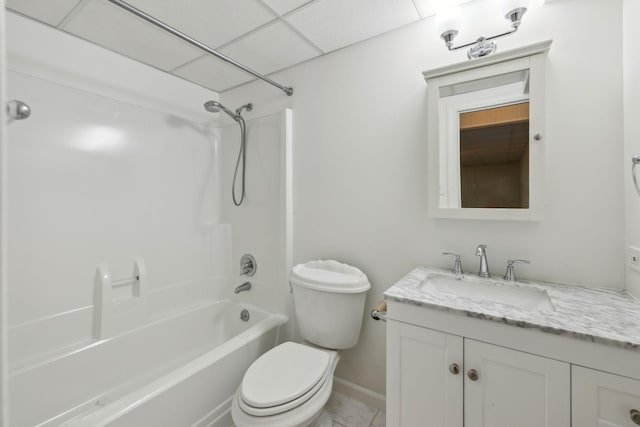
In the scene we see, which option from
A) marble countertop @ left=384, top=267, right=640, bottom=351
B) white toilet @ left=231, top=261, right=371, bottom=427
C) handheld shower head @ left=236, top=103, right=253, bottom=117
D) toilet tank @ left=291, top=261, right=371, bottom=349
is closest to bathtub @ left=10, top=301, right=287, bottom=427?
white toilet @ left=231, top=261, right=371, bottom=427

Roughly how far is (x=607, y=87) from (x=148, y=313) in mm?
2717

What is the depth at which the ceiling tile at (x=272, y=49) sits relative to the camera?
154 cm

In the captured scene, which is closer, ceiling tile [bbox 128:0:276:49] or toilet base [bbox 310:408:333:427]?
ceiling tile [bbox 128:0:276:49]

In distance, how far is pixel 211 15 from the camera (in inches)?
54.5

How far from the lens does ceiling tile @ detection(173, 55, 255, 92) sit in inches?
72.5

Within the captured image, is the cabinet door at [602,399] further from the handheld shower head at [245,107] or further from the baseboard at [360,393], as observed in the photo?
the handheld shower head at [245,107]

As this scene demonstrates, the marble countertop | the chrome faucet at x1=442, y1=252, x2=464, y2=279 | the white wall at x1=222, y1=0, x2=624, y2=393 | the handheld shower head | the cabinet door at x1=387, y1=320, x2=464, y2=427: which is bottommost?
the cabinet door at x1=387, y1=320, x2=464, y2=427

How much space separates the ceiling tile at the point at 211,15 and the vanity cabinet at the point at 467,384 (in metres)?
1.62

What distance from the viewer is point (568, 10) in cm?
113

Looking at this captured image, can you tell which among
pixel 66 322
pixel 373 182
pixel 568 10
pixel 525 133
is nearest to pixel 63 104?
pixel 66 322

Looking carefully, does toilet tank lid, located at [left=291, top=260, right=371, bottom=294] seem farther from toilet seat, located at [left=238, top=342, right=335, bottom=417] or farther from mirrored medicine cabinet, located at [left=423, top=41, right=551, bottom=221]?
mirrored medicine cabinet, located at [left=423, top=41, right=551, bottom=221]

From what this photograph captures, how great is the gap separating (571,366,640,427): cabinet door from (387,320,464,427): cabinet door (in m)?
0.30

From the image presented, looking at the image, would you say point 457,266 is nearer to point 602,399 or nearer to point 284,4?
point 602,399

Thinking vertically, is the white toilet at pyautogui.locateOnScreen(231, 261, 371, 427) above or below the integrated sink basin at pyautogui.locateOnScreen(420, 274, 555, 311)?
below
